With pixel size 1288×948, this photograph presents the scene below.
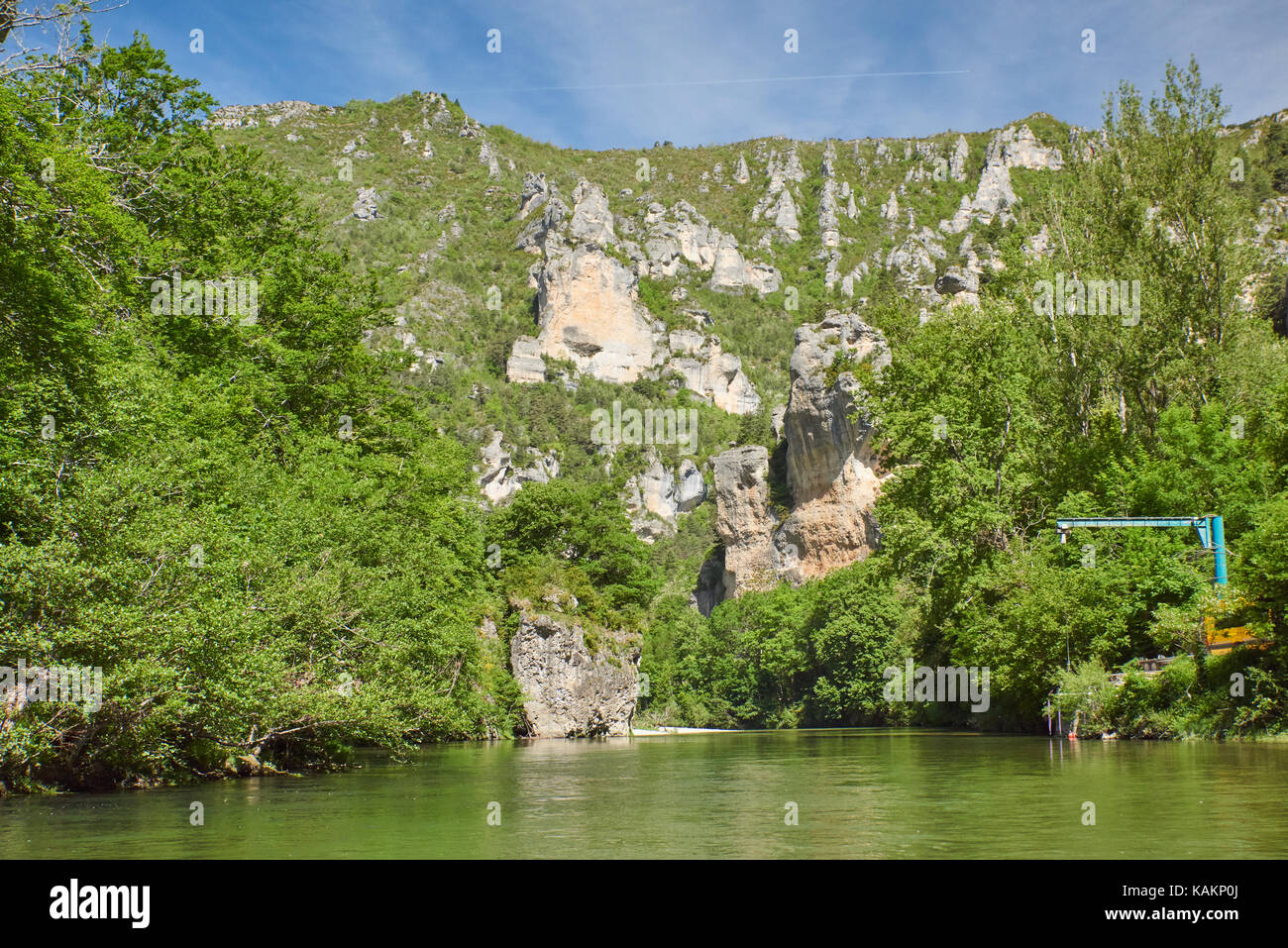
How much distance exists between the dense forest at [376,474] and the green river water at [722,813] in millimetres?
2224

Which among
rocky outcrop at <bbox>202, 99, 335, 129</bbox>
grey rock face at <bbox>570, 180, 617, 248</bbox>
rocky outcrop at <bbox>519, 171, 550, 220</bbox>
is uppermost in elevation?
rocky outcrop at <bbox>202, 99, 335, 129</bbox>

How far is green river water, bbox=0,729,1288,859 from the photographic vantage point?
9.39 meters

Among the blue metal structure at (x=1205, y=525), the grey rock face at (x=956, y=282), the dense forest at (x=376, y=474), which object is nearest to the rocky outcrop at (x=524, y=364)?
the grey rock face at (x=956, y=282)

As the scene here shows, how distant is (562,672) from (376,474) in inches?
751

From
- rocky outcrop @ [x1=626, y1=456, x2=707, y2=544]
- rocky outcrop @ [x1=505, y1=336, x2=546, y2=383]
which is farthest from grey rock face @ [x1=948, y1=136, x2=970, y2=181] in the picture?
rocky outcrop @ [x1=505, y1=336, x2=546, y2=383]

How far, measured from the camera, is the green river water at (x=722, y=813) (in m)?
9.39

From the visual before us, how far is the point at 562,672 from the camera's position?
4750cm

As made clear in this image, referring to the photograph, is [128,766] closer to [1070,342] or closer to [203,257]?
[203,257]

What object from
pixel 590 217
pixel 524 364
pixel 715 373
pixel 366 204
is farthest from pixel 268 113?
pixel 715 373

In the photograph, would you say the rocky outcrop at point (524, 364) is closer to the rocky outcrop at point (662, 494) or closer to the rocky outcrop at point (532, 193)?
the rocky outcrop at point (662, 494)

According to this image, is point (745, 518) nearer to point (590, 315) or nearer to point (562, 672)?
point (562, 672)

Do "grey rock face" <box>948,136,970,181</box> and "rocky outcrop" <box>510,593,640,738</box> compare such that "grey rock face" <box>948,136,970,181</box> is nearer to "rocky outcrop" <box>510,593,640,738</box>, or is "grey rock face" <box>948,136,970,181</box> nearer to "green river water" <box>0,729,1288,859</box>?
"rocky outcrop" <box>510,593,640,738</box>

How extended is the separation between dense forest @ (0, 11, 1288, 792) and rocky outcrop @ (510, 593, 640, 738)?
1.26 meters

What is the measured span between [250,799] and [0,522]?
5.39 m
